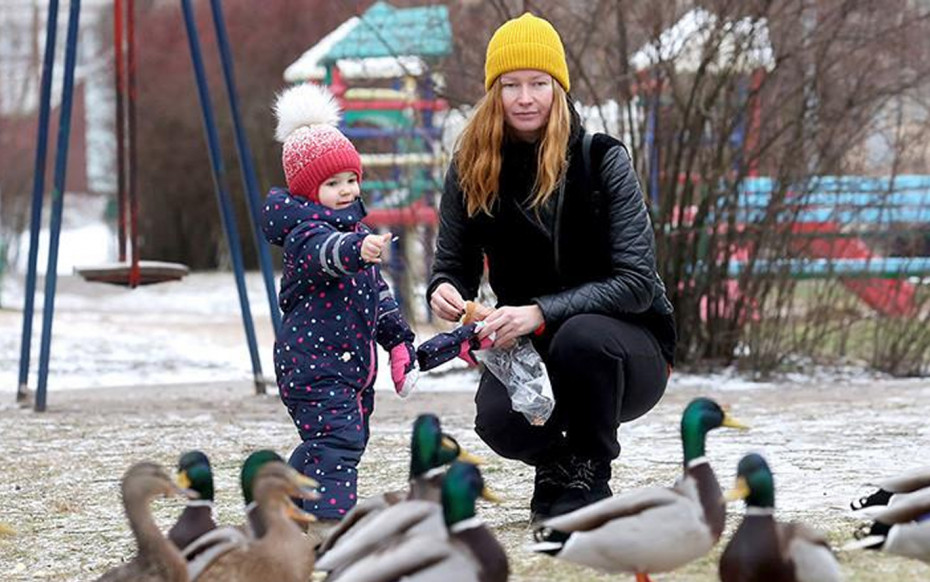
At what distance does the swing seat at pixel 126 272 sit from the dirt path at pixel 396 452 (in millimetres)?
670

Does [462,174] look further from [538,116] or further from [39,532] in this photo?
[39,532]

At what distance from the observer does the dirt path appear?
488cm

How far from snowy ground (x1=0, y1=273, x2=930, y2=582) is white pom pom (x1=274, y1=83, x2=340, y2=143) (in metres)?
1.19

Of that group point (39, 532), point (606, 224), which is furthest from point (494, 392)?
point (39, 532)

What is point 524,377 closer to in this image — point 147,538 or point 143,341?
point 147,538

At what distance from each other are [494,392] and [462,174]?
622 mm

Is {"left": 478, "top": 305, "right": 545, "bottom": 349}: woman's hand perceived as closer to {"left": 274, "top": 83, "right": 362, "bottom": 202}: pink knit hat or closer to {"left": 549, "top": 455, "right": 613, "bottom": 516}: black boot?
{"left": 549, "top": 455, "right": 613, "bottom": 516}: black boot

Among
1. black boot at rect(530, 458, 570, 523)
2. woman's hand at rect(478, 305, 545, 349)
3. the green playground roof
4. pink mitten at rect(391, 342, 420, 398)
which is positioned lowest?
black boot at rect(530, 458, 570, 523)

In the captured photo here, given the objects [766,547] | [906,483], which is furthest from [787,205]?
[766,547]

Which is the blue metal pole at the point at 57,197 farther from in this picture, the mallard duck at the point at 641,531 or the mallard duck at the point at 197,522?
the mallard duck at the point at 641,531

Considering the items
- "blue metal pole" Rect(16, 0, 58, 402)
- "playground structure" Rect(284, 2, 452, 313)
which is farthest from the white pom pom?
"playground structure" Rect(284, 2, 452, 313)

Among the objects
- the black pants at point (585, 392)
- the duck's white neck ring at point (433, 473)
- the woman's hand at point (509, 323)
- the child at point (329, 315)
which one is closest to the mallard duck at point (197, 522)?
the duck's white neck ring at point (433, 473)

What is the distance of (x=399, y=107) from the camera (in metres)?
14.3

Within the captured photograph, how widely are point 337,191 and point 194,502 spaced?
1496 mm
